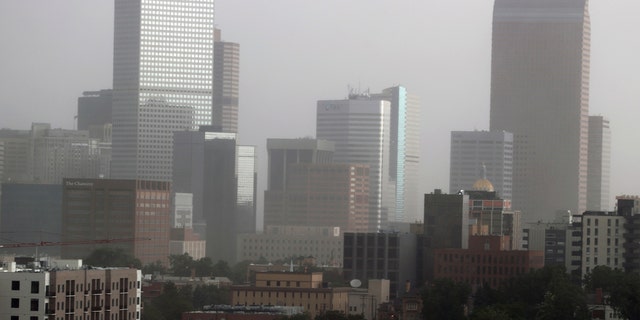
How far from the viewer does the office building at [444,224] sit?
191m

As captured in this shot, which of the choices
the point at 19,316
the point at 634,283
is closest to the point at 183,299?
the point at 634,283

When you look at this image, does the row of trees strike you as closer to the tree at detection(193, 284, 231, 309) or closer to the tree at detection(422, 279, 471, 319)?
the tree at detection(422, 279, 471, 319)

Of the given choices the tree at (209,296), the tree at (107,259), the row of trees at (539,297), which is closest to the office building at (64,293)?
the row of trees at (539,297)

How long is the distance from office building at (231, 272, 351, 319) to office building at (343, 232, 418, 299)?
16881 millimetres

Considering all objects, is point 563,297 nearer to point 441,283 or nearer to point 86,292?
point 441,283

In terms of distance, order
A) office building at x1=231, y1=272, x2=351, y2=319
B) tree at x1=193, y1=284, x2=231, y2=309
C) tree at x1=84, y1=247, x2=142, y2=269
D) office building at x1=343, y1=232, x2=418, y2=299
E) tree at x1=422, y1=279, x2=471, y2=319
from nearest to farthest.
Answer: tree at x1=422, y1=279, x2=471, y2=319 → office building at x1=231, y1=272, x2=351, y2=319 → tree at x1=193, y1=284, x2=231, y2=309 → office building at x1=343, y1=232, x2=418, y2=299 → tree at x1=84, y1=247, x2=142, y2=269

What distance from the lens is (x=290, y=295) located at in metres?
162

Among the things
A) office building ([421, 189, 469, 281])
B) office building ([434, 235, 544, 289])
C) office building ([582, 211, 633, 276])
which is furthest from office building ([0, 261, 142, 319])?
office building ([421, 189, 469, 281])

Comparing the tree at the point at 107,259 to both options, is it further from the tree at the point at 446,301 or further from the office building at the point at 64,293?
the office building at the point at 64,293

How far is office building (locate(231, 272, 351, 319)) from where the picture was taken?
160750mm

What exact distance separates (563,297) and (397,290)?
52.7m

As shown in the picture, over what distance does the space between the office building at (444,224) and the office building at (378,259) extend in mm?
2680

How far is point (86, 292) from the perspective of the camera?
335 feet

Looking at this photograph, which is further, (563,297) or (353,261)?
(353,261)
